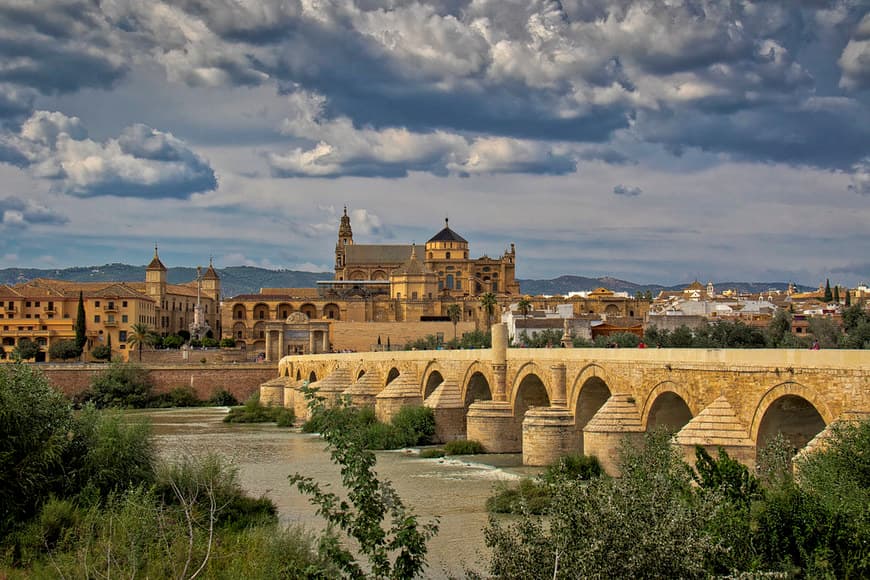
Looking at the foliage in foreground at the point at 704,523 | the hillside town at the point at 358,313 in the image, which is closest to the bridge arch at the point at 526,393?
the foliage in foreground at the point at 704,523

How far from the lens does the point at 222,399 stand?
6012 cm

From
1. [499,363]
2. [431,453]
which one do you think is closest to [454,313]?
[499,363]

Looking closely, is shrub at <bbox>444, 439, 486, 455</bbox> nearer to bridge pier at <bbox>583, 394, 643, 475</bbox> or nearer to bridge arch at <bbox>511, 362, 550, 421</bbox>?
bridge arch at <bbox>511, 362, 550, 421</bbox>

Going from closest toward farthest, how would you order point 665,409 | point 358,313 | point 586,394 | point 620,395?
point 665,409, point 620,395, point 586,394, point 358,313

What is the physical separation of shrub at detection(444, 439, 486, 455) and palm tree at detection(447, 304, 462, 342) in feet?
179

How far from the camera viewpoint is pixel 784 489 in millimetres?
11906

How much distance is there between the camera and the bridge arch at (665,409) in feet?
67.2

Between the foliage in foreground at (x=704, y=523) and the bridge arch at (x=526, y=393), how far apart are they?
45.1 feet

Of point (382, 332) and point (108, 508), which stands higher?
point (382, 332)

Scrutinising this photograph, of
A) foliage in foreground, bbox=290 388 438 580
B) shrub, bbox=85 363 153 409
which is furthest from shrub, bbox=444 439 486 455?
shrub, bbox=85 363 153 409

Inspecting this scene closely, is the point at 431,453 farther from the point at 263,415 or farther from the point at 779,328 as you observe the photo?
the point at 779,328

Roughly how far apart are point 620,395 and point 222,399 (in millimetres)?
41503

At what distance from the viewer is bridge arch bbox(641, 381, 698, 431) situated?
20.5m

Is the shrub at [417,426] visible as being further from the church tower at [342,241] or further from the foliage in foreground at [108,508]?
the church tower at [342,241]
